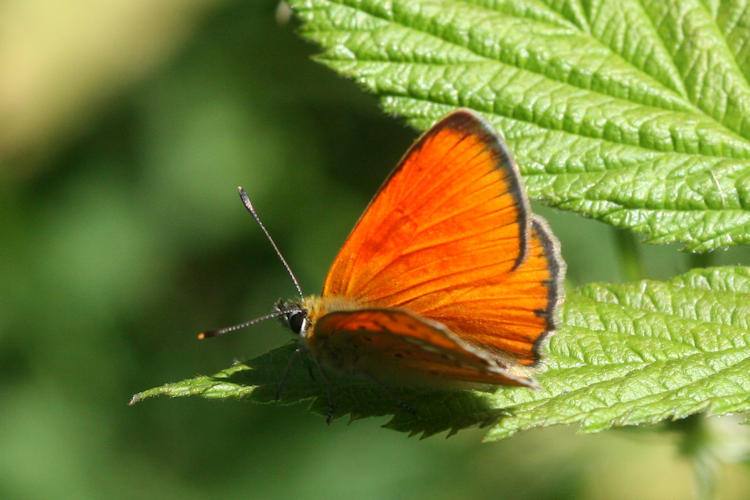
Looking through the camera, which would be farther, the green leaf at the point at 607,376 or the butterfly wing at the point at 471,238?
the butterfly wing at the point at 471,238

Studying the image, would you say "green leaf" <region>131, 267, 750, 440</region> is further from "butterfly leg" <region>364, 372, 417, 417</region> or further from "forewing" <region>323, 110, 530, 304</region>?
"forewing" <region>323, 110, 530, 304</region>

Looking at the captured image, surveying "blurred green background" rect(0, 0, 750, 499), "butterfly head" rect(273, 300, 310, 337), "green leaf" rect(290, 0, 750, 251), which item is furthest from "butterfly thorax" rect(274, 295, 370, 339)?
"blurred green background" rect(0, 0, 750, 499)

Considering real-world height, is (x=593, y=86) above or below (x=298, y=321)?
above

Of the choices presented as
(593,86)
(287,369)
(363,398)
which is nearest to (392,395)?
(363,398)

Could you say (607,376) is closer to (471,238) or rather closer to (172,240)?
(471,238)

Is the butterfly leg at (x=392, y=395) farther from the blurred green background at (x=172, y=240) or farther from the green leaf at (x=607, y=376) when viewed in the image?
the blurred green background at (x=172, y=240)

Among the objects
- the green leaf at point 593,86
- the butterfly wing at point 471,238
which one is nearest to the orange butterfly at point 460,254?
the butterfly wing at point 471,238

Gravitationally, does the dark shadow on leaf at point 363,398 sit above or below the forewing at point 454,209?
below
